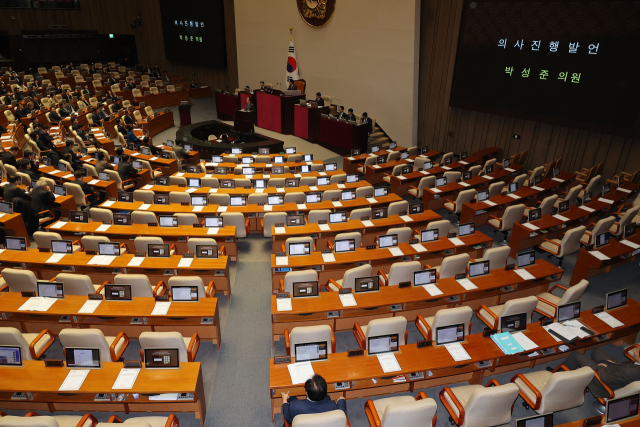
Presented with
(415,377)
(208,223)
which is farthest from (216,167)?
(415,377)

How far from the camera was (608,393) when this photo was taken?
17.1 ft

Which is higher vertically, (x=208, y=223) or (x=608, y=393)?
(x=208, y=223)

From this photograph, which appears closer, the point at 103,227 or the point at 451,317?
the point at 451,317

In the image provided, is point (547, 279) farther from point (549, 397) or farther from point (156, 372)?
point (156, 372)

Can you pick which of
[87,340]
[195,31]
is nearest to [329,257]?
[87,340]

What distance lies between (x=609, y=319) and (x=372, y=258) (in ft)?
12.1

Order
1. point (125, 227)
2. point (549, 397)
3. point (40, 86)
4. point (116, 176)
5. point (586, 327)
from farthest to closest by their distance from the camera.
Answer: point (40, 86) < point (116, 176) < point (125, 227) < point (586, 327) < point (549, 397)

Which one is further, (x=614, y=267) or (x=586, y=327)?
(x=614, y=267)

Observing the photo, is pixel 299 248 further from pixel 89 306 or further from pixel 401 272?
pixel 89 306

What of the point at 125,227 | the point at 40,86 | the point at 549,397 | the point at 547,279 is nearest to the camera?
the point at 549,397

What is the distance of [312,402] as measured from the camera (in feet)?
14.3

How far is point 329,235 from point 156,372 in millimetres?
4681

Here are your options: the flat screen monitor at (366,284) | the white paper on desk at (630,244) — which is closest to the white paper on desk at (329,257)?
the flat screen monitor at (366,284)

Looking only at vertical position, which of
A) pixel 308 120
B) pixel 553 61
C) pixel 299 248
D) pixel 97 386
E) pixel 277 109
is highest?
pixel 553 61
